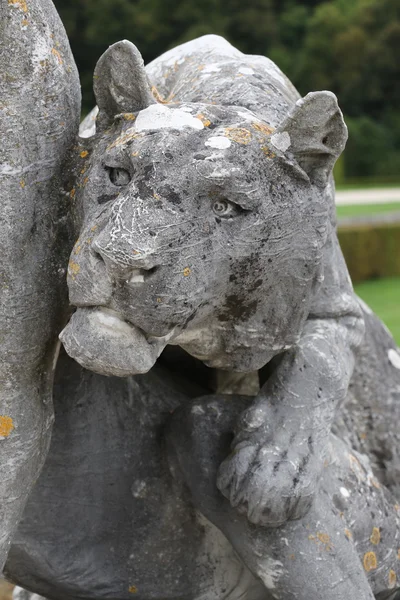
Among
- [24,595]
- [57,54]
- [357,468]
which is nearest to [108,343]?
[57,54]

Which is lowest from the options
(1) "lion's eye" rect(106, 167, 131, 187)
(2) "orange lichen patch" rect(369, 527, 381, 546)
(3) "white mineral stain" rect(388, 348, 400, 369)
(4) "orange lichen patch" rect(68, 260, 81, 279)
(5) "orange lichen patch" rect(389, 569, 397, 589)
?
(5) "orange lichen patch" rect(389, 569, 397, 589)

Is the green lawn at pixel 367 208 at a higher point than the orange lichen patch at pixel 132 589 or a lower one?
lower

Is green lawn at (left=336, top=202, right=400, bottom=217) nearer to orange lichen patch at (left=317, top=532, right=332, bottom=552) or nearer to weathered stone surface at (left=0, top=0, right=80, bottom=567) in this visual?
orange lichen patch at (left=317, top=532, right=332, bottom=552)

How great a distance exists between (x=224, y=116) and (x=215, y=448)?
23.7 inches

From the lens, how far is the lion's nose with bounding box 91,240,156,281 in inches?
54.0

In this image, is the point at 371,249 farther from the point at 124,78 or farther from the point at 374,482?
the point at 124,78

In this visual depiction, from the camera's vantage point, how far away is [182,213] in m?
1.42

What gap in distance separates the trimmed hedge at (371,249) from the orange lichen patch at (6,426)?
7.21 metres

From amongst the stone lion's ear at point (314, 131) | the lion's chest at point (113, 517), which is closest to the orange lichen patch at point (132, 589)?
the lion's chest at point (113, 517)

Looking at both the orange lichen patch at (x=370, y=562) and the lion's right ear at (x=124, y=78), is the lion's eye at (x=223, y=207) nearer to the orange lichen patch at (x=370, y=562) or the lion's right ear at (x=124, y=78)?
the lion's right ear at (x=124, y=78)

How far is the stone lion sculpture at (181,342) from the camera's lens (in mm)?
1435

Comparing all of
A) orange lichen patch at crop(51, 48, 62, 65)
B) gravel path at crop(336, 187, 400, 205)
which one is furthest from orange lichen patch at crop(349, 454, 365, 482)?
gravel path at crop(336, 187, 400, 205)

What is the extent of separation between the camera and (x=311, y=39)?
2353 cm

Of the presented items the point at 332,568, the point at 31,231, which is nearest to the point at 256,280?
the point at 31,231
